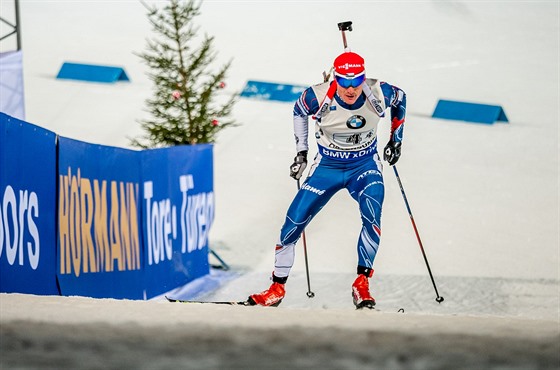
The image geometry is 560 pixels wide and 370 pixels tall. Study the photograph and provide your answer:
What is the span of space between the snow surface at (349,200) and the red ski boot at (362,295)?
2706 millimetres

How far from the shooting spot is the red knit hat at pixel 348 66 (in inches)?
252

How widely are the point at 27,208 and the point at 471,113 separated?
46.5 ft

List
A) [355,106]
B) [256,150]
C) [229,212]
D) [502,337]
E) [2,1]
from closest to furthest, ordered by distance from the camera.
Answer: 1. [502,337]
2. [355,106]
3. [229,212]
4. [256,150]
5. [2,1]

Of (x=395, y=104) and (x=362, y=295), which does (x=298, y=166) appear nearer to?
(x=395, y=104)

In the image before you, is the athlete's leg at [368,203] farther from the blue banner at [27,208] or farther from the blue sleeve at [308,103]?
the blue banner at [27,208]

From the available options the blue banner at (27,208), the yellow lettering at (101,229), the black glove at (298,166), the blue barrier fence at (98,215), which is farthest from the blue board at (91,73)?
the black glove at (298,166)

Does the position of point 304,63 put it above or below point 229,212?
above

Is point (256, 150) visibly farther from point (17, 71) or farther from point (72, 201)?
point (72, 201)

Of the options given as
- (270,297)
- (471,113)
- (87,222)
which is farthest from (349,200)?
(270,297)

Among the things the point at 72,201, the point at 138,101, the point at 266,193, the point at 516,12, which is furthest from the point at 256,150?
the point at 72,201

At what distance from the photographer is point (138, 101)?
68.2 ft

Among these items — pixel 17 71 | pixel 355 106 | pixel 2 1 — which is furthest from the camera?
pixel 2 1

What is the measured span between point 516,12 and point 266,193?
6.18 meters

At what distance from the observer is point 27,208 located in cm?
656
